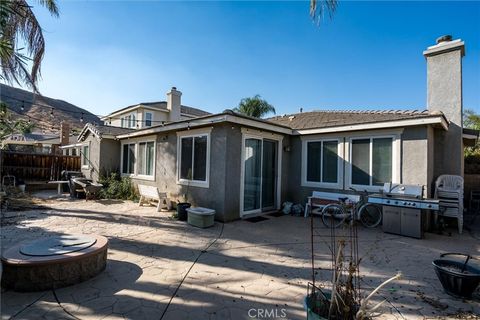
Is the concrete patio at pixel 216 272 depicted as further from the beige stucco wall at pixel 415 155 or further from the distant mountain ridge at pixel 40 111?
the distant mountain ridge at pixel 40 111

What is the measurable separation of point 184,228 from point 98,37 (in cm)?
709

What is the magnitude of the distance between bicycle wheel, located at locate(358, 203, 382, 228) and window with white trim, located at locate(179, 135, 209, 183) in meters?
5.24

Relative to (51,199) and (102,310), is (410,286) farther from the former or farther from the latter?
(51,199)

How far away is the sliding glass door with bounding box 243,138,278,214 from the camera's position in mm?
8391

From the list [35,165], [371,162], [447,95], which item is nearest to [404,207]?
[371,162]

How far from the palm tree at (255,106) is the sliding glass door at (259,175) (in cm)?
1578

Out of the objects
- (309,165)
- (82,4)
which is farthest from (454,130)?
(82,4)

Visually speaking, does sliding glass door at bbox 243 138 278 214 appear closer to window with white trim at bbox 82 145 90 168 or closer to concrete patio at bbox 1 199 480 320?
concrete patio at bbox 1 199 480 320

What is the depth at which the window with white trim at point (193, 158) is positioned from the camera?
8344 millimetres

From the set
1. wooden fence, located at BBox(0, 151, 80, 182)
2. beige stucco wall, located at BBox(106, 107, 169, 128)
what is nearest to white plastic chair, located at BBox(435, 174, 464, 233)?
beige stucco wall, located at BBox(106, 107, 169, 128)

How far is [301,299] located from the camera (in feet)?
10.9

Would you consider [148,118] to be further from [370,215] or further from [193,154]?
[370,215]

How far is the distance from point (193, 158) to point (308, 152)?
4.45 m

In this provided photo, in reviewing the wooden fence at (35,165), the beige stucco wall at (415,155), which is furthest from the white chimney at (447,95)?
the wooden fence at (35,165)
